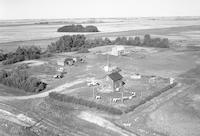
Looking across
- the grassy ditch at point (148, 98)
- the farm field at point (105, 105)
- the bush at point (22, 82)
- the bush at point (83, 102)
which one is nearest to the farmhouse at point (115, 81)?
the farm field at point (105, 105)

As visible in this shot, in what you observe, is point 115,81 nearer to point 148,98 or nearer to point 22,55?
point 148,98

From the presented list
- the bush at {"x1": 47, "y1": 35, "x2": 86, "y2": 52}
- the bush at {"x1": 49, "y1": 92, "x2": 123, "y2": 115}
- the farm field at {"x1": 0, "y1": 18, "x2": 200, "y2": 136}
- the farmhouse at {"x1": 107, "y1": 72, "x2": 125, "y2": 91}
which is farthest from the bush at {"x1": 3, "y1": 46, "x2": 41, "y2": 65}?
the farmhouse at {"x1": 107, "y1": 72, "x2": 125, "y2": 91}

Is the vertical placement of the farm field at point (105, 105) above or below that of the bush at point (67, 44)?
below

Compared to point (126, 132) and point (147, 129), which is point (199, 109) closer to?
point (147, 129)

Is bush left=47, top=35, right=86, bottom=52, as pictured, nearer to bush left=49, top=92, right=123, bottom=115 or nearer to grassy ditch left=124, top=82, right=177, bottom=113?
bush left=49, top=92, right=123, bottom=115

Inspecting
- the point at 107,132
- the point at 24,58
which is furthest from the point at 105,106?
the point at 24,58

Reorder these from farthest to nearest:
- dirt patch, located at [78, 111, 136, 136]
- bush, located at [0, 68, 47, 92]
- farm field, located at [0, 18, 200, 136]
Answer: bush, located at [0, 68, 47, 92]
farm field, located at [0, 18, 200, 136]
dirt patch, located at [78, 111, 136, 136]

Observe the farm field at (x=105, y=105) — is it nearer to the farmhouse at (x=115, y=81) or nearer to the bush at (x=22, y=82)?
the farmhouse at (x=115, y=81)

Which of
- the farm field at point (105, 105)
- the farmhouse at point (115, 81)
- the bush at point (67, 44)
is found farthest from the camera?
the bush at point (67, 44)

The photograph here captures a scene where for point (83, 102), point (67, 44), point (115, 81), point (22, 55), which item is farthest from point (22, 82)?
point (67, 44)
